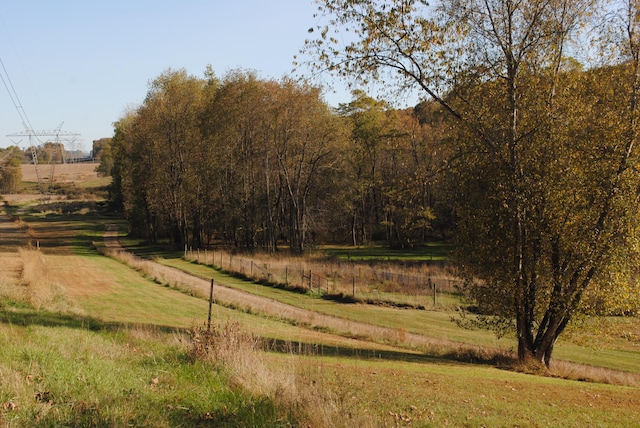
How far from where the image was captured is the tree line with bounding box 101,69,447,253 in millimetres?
55250

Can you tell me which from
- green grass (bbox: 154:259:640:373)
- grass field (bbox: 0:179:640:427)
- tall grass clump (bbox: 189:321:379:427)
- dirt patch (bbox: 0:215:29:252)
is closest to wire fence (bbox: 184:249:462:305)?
green grass (bbox: 154:259:640:373)

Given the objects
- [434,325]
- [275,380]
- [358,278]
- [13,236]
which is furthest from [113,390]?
[13,236]

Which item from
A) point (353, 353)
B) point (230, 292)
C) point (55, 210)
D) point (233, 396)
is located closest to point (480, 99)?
point (353, 353)

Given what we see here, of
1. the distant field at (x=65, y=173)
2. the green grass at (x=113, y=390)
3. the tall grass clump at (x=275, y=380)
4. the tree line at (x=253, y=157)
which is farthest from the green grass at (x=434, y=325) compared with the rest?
the distant field at (x=65, y=173)

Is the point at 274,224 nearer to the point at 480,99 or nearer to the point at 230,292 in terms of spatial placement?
the point at 230,292

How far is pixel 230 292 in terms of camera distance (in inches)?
1264

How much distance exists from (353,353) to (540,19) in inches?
459

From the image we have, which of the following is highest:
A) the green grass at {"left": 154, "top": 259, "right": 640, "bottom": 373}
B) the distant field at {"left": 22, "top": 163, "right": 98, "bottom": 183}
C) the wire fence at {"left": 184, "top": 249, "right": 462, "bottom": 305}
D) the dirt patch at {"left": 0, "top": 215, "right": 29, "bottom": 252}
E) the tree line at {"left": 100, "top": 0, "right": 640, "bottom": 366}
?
the distant field at {"left": 22, "top": 163, "right": 98, "bottom": 183}

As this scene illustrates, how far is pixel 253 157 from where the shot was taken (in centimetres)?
6028

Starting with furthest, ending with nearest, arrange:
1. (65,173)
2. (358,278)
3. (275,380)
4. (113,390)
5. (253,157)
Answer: (65,173)
(253,157)
(358,278)
(275,380)
(113,390)

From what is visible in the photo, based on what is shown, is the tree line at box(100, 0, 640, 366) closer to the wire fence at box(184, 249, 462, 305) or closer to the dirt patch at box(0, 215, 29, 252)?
the wire fence at box(184, 249, 462, 305)

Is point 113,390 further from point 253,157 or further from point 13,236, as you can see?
point 13,236

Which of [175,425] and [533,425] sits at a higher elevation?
[175,425]

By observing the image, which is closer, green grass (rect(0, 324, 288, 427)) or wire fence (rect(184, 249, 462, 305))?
green grass (rect(0, 324, 288, 427))
